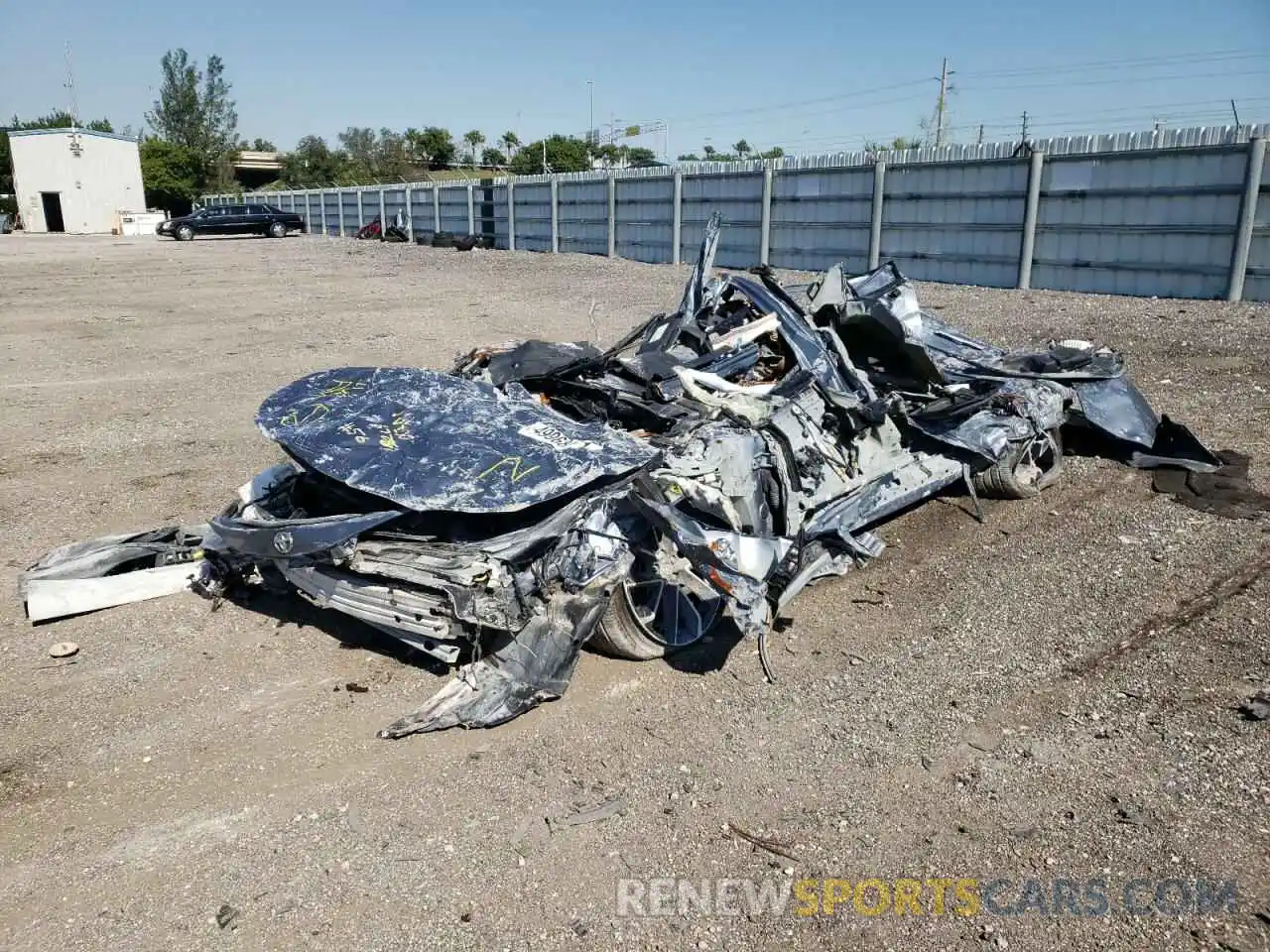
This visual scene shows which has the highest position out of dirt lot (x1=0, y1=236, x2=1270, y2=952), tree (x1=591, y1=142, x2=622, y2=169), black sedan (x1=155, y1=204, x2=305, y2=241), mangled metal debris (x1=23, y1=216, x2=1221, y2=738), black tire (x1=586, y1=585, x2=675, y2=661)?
tree (x1=591, y1=142, x2=622, y2=169)

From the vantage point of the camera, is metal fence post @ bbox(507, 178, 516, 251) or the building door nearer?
metal fence post @ bbox(507, 178, 516, 251)

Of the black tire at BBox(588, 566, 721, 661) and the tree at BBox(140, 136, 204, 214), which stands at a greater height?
the tree at BBox(140, 136, 204, 214)

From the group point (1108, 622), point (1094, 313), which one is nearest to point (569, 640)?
point (1108, 622)

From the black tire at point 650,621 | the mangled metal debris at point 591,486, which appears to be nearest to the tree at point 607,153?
the mangled metal debris at point 591,486

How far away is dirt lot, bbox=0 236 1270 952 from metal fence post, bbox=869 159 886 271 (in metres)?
11.6

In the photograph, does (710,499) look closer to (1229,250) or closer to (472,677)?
(472,677)

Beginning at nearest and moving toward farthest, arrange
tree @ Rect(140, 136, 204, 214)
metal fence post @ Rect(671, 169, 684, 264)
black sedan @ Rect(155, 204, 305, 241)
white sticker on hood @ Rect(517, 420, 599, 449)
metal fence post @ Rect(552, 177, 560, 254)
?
white sticker on hood @ Rect(517, 420, 599, 449)
metal fence post @ Rect(671, 169, 684, 264)
metal fence post @ Rect(552, 177, 560, 254)
black sedan @ Rect(155, 204, 305, 241)
tree @ Rect(140, 136, 204, 214)

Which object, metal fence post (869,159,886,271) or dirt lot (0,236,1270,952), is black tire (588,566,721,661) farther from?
metal fence post (869,159,886,271)

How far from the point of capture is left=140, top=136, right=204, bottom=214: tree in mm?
60031

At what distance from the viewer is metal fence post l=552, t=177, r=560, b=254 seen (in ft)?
88.2

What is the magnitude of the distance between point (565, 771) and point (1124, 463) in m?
5.48

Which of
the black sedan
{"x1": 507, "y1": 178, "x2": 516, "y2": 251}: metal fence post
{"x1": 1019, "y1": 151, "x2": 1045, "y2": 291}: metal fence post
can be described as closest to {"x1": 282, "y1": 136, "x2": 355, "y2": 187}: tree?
the black sedan

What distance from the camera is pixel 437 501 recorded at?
371cm

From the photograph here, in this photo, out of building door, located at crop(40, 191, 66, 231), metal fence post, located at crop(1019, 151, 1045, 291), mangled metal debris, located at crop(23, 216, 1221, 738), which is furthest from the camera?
building door, located at crop(40, 191, 66, 231)
